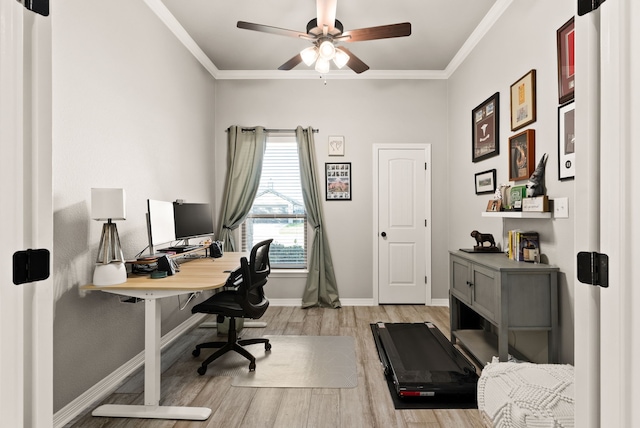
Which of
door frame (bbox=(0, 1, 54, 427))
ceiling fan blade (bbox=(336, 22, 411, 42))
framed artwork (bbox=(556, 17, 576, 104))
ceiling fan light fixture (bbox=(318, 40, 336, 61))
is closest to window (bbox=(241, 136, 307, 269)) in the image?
ceiling fan light fixture (bbox=(318, 40, 336, 61))

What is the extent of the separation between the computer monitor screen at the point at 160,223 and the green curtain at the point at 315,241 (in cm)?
181

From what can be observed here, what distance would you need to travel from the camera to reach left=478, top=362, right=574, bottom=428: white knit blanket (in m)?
1.31

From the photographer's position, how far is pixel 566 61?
6.82 feet

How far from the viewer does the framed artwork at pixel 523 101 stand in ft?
8.02

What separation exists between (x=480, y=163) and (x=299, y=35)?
7.07ft

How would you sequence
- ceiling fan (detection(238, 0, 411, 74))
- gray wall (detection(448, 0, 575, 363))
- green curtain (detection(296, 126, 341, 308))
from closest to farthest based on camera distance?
1. gray wall (detection(448, 0, 575, 363))
2. ceiling fan (detection(238, 0, 411, 74))
3. green curtain (detection(296, 126, 341, 308))

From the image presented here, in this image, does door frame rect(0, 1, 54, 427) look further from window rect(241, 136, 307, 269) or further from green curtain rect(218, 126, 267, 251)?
window rect(241, 136, 307, 269)

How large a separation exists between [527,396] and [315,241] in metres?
3.00

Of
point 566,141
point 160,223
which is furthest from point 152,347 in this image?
point 566,141

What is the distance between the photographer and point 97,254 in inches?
84.7

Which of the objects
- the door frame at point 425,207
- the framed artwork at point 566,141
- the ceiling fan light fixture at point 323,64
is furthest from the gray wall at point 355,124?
the framed artwork at point 566,141

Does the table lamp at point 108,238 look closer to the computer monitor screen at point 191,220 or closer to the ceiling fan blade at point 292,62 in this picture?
the computer monitor screen at point 191,220

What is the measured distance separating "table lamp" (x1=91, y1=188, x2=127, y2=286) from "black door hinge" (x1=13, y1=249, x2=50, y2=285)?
43.3 inches

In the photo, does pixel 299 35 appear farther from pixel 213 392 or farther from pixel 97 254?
pixel 213 392
